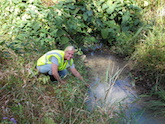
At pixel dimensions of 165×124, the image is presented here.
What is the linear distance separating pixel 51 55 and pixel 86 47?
208 cm

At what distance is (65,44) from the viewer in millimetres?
4719

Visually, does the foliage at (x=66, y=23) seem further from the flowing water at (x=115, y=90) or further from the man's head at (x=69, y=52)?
the man's head at (x=69, y=52)

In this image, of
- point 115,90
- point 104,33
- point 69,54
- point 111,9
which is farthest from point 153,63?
point 111,9

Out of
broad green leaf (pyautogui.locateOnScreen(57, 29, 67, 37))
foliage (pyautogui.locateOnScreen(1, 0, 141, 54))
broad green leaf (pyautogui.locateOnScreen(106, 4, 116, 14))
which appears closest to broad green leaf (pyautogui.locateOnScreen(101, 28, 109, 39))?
foliage (pyautogui.locateOnScreen(1, 0, 141, 54))

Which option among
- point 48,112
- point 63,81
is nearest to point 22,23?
point 63,81

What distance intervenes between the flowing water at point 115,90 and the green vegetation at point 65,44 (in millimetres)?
235

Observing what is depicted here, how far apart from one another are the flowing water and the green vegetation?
0.23 metres

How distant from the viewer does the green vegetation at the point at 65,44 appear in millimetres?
2859

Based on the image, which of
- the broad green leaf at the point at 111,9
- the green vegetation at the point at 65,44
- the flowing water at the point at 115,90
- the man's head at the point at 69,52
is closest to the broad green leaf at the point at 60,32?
the green vegetation at the point at 65,44

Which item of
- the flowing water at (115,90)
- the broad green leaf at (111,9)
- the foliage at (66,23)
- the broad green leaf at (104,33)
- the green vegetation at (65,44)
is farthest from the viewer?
the broad green leaf at (111,9)

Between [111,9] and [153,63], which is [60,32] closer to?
[111,9]

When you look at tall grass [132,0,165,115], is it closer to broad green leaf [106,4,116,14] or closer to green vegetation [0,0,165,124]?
green vegetation [0,0,165,124]

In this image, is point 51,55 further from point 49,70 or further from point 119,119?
point 119,119

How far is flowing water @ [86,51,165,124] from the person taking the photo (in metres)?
3.41
